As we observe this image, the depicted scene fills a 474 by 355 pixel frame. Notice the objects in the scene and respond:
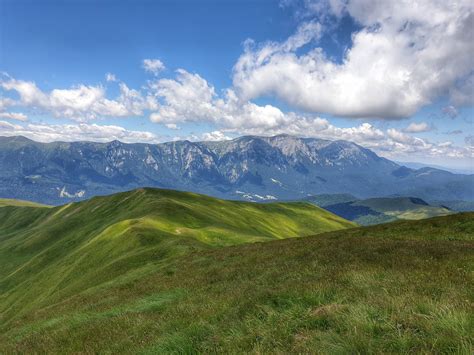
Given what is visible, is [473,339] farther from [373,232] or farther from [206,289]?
[373,232]

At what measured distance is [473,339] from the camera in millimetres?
5730

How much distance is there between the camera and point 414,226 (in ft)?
104

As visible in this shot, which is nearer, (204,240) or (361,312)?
(361,312)

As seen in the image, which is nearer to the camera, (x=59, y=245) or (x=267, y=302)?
(x=267, y=302)

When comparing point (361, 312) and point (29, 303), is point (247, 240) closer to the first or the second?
point (29, 303)

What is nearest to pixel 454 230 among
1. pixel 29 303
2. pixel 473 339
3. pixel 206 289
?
pixel 206 289

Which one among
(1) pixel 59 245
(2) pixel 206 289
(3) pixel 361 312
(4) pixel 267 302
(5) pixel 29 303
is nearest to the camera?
(3) pixel 361 312

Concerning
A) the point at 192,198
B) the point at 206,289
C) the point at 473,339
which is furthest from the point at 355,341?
the point at 192,198

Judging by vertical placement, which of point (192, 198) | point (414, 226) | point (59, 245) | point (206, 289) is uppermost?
point (414, 226)

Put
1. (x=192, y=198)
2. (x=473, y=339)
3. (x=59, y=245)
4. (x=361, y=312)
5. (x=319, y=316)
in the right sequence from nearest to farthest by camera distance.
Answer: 1. (x=473, y=339)
2. (x=361, y=312)
3. (x=319, y=316)
4. (x=59, y=245)
5. (x=192, y=198)

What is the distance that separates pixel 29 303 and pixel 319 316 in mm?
62349

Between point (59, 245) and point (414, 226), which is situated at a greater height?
point (414, 226)

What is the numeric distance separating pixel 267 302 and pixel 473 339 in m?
6.05

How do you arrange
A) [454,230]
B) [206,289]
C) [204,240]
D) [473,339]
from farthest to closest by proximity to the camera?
[204,240] < [454,230] < [206,289] < [473,339]
